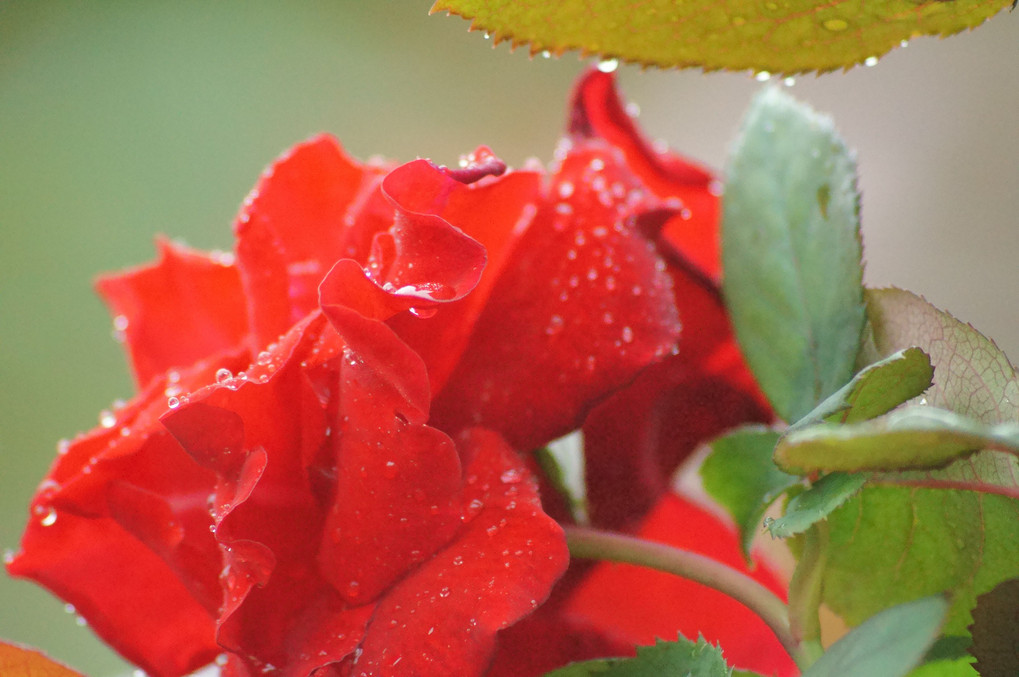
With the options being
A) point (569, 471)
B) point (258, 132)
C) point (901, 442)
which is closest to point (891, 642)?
point (901, 442)

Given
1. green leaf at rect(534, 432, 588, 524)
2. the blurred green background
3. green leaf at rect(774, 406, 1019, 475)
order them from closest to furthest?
green leaf at rect(774, 406, 1019, 475), green leaf at rect(534, 432, 588, 524), the blurred green background

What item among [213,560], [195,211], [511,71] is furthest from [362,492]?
[511,71]

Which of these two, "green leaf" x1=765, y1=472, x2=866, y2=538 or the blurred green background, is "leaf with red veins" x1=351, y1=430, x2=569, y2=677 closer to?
"green leaf" x1=765, y1=472, x2=866, y2=538

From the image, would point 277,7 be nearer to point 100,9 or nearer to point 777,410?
point 100,9

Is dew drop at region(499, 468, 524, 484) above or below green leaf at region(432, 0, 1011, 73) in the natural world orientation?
below

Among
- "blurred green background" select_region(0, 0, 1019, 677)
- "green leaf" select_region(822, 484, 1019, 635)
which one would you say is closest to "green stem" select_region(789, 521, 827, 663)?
"green leaf" select_region(822, 484, 1019, 635)

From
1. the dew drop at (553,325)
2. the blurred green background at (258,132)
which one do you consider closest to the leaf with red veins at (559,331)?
the dew drop at (553,325)

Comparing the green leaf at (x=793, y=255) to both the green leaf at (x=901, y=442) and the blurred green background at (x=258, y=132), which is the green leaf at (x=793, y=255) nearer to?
the green leaf at (x=901, y=442)
